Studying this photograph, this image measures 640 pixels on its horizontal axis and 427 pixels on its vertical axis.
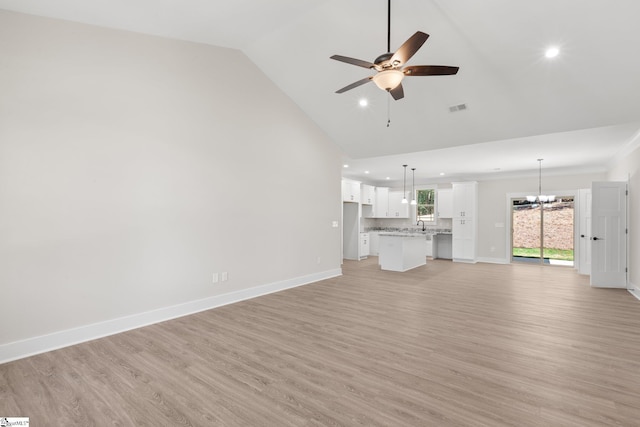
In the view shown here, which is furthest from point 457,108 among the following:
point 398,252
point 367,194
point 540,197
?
point 367,194

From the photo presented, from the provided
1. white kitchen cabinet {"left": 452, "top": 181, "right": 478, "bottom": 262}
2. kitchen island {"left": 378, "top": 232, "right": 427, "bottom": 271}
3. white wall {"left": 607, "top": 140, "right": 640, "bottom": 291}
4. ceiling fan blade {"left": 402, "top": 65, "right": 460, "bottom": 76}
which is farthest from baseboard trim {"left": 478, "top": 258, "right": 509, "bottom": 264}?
ceiling fan blade {"left": 402, "top": 65, "right": 460, "bottom": 76}

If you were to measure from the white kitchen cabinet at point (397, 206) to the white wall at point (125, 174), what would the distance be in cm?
648

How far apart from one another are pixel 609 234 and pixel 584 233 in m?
1.50

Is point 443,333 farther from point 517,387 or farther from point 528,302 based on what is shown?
point 528,302

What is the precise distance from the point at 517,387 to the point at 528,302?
10.1 feet

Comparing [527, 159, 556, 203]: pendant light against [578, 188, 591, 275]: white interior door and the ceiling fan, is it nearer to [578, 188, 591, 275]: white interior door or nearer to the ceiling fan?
[578, 188, 591, 275]: white interior door

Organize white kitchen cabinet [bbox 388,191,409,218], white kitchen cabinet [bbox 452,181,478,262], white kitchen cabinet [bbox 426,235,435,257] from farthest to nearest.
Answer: white kitchen cabinet [bbox 388,191,409,218] → white kitchen cabinet [bbox 426,235,435,257] → white kitchen cabinet [bbox 452,181,478,262]

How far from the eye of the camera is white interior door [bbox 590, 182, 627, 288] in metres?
6.07

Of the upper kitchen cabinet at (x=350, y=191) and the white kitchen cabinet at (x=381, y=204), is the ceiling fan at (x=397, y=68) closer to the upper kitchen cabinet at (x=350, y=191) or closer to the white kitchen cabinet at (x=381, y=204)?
the upper kitchen cabinet at (x=350, y=191)

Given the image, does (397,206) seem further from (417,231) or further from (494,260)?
(494,260)

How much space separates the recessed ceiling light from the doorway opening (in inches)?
261

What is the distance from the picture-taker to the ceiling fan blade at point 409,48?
2.40 metres

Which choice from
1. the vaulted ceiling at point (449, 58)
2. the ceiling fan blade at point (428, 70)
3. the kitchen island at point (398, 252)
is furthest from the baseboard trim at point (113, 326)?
the ceiling fan blade at point (428, 70)

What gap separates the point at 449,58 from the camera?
4086mm
